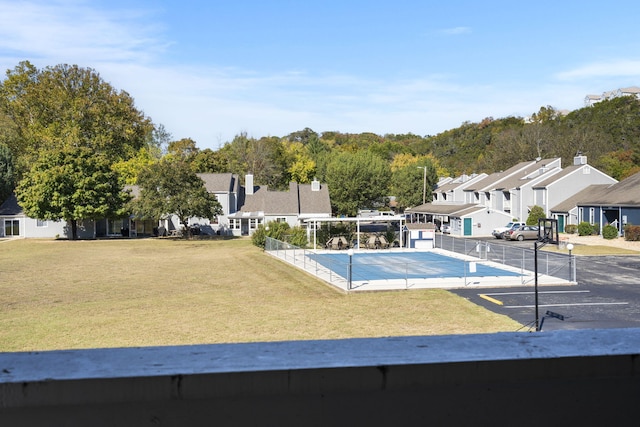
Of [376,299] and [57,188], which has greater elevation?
[57,188]

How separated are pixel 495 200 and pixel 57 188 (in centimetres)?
4789

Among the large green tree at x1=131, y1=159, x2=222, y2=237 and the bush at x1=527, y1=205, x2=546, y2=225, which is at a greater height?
the large green tree at x1=131, y1=159, x2=222, y2=237

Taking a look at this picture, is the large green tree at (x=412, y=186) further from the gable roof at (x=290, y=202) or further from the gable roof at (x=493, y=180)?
the gable roof at (x=290, y=202)

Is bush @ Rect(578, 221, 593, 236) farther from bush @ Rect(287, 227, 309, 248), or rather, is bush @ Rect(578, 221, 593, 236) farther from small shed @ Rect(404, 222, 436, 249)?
bush @ Rect(287, 227, 309, 248)

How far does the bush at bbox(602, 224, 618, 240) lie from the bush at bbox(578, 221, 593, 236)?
316cm

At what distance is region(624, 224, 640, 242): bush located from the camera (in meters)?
44.8

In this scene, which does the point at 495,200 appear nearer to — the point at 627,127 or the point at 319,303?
the point at 627,127

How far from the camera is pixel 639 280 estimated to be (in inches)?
1013

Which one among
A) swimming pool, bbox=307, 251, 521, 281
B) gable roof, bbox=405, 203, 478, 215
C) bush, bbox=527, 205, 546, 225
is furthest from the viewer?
gable roof, bbox=405, 203, 478, 215

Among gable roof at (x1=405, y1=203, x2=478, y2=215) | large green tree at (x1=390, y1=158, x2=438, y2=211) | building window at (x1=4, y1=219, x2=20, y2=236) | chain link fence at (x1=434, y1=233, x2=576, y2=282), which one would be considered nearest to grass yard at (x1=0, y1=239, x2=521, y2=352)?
chain link fence at (x1=434, y1=233, x2=576, y2=282)

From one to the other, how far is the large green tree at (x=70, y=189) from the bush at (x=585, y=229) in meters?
43.2

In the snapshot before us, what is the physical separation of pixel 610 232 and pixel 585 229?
3.77 meters

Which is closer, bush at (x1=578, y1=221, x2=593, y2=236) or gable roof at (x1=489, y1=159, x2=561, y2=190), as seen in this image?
bush at (x1=578, y1=221, x2=593, y2=236)

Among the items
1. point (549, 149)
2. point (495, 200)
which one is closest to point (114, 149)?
point (495, 200)
